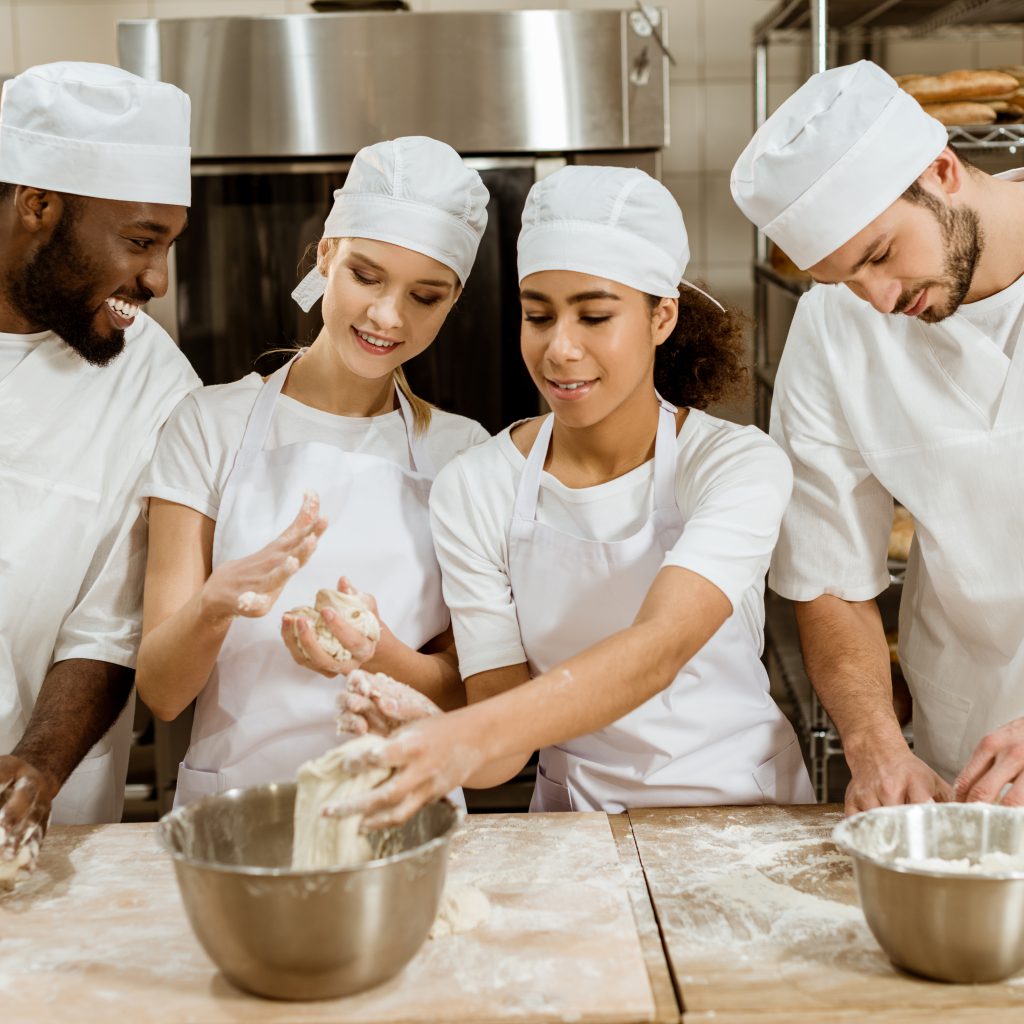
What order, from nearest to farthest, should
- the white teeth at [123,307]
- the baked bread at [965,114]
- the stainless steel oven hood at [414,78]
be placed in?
the white teeth at [123,307] → the baked bread at [965,114] → the stainless steel oven hood at [414,78]

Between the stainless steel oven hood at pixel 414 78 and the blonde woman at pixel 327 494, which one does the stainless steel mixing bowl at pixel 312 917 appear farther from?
the stainless steel oven hood at pixel 414 78

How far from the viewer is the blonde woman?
1.55 metres

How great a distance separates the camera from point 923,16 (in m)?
2.58

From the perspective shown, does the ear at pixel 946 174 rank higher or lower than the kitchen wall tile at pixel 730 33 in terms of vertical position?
lower

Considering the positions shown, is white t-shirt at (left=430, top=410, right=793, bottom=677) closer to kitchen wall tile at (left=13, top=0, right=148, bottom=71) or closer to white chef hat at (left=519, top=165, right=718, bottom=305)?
white chef hat at (left=519, top=165, right=718, bottom=305)

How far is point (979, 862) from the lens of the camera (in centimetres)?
112

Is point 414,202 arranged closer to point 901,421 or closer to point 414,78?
point 901,421

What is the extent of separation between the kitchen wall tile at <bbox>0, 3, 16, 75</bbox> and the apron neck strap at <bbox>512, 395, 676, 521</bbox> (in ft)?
6.41

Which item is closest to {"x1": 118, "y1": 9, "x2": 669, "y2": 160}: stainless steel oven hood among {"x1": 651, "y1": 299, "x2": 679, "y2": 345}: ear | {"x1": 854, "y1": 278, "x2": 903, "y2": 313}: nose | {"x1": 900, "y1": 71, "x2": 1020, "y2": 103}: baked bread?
{"x1": 900, "y1": 71, "x2": 1020, "y2": 103}: baked bread

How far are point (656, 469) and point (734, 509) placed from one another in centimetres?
16

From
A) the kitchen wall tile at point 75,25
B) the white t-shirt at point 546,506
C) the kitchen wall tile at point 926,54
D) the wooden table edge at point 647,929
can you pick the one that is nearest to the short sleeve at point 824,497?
the white t-shirt at point 546,506

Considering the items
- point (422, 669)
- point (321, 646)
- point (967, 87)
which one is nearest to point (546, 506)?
point (422, 669)

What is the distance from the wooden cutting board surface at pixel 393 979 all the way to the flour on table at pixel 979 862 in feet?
0.88

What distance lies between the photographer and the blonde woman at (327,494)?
1.55 m
